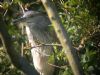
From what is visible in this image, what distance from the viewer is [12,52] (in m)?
1.64

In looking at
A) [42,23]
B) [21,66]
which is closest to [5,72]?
[42,23]

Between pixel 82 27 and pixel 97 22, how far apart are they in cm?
13

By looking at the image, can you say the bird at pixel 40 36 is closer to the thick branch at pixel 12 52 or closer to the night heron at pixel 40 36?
the night heron at pixel 40 36

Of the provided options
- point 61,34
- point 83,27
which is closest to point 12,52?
point 61,34

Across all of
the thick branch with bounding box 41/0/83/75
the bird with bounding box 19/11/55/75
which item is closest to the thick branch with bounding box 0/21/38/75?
the thick branch with bounding box 41/0/83/75

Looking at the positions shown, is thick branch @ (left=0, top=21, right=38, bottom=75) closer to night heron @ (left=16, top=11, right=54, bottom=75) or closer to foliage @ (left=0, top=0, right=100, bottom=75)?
foliage @ (left=0, top=0, right=100, bottom=75)

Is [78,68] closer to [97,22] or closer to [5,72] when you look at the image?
[97,22]

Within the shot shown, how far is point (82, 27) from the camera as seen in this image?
2297 mm

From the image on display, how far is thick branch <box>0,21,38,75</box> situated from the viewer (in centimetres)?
158

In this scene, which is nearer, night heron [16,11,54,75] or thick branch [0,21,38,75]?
thick branch [0,21,38,75]

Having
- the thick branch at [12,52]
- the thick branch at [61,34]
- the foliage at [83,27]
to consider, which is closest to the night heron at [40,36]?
the foliage at [83,27]

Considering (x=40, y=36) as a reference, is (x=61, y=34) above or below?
above

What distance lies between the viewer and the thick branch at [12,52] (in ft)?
5.19

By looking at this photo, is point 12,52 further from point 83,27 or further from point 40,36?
point 40,36
